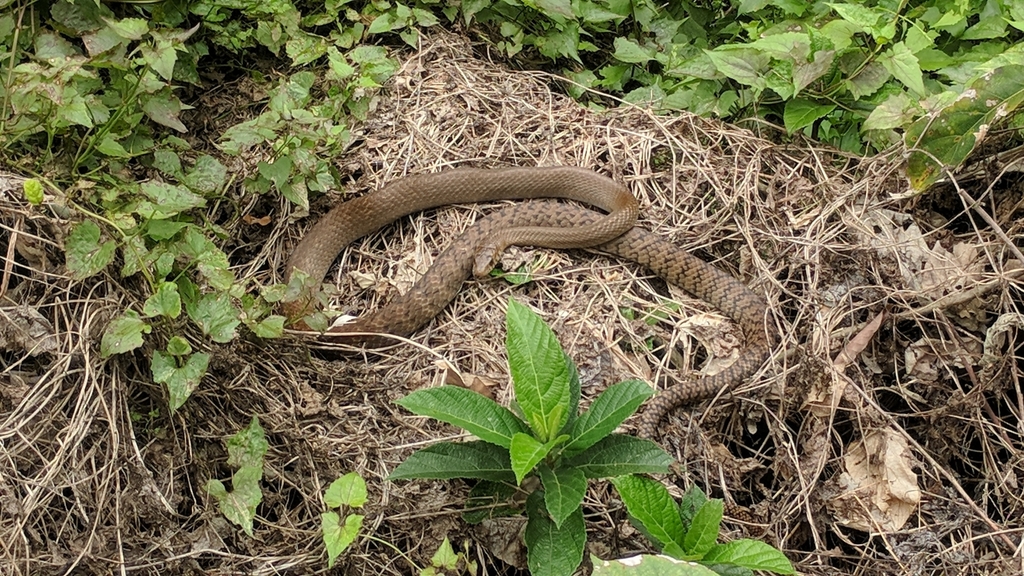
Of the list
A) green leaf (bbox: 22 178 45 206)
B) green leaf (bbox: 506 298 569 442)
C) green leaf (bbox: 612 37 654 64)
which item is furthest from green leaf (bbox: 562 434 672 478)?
green leaf (bbox: 612 37 654 64)

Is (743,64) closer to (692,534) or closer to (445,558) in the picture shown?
(692,534)

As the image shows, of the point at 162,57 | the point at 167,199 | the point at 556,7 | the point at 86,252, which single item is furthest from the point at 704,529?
the point at 556,7

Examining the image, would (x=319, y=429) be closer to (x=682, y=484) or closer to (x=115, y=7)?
(x=682, y=484)

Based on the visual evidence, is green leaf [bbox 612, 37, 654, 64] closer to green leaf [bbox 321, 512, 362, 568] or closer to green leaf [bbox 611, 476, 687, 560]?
green leaf [bbox 611, 476, 687, 560]

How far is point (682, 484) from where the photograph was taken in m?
3.68

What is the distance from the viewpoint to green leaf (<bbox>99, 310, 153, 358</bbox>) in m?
3.28

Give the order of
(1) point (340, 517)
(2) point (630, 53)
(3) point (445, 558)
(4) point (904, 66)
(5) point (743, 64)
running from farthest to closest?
(2) point (630, 53), (5) point (743, 64), (4) point (904, 66), (1) point (340, 517), (3) point (445, 558)

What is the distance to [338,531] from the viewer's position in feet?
10.4

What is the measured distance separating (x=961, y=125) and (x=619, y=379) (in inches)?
80.9

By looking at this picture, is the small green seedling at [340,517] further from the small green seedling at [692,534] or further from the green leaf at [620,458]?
the small green seedling at [692,534]

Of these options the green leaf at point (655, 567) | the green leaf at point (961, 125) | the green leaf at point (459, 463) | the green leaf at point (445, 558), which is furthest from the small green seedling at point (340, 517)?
the green leaf at point (961, 125)

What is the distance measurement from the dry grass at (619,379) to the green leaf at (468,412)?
1.76ft

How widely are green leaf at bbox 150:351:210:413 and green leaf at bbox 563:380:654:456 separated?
153 cm

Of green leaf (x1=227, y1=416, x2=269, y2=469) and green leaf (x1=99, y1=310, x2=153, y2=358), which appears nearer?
green leaf (x1=99, y1=310, x2=153, y2=358)
